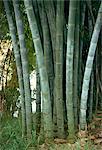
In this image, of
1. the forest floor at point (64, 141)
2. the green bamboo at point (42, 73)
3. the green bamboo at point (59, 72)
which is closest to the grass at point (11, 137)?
the forest floor at point (64, 141)

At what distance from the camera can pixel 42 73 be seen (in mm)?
2941

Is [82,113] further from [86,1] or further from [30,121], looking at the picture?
[86,1]

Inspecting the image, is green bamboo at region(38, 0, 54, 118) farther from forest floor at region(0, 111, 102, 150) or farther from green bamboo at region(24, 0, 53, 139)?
forest floor at region(0, 111, 102, 150)

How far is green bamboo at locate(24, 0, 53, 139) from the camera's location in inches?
112

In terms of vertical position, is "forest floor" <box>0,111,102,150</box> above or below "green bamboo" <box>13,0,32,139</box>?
below

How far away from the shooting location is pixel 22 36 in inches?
121

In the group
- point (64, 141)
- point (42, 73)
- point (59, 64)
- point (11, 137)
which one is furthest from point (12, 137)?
point (59, 64)

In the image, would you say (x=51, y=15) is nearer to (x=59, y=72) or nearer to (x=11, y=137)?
(x=59, y=72)

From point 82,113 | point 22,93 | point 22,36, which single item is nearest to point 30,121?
point 22,93

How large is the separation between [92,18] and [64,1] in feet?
1.00

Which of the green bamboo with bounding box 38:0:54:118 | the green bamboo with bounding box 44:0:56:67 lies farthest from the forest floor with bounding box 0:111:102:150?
the green bamboo with bounding box 44:0:56:67

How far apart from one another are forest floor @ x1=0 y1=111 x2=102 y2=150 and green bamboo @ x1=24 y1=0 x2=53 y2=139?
13 cm

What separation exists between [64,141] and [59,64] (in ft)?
2.18

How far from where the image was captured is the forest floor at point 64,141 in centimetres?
280
